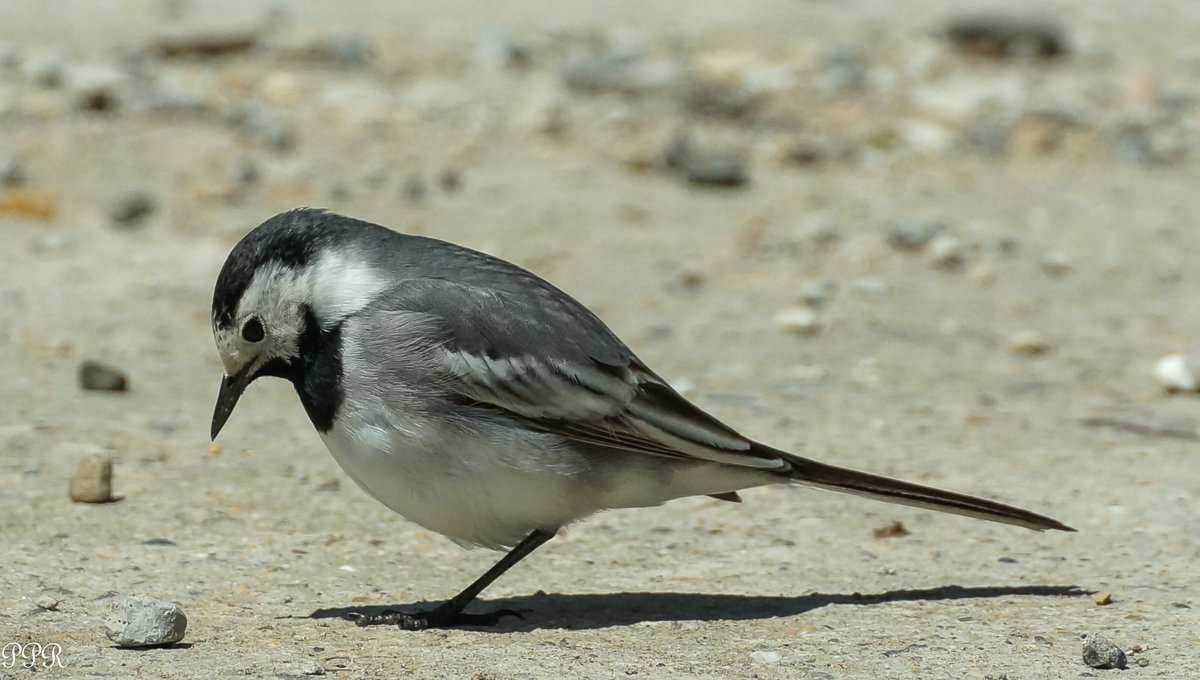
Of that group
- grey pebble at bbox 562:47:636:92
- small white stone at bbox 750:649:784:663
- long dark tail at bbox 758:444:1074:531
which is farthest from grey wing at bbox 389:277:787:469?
grey pebble at bbox 562:47:636:92

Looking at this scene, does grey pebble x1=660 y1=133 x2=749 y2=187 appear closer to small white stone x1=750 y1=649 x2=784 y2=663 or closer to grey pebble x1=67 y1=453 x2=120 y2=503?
Answer: grey pebble x1=67 y1=453 x2=120 y2=503

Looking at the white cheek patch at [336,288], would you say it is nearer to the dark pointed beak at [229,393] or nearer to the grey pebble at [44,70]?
the dark pointed beak at [229,393]

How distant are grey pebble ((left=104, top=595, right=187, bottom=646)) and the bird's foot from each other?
575 millimetres

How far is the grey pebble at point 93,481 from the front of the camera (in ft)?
18.7

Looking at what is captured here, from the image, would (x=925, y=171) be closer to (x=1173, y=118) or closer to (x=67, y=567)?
(x=1173, y=118)

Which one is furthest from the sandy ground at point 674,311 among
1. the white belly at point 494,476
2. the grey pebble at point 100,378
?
the white belly at point 494,476

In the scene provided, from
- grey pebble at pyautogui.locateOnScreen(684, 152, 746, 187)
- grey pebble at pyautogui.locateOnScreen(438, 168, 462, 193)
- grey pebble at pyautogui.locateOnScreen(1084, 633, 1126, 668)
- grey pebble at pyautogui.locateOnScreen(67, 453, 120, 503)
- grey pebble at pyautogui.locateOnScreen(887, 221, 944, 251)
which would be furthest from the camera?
grey pebble at pyautogui.locateOnScreen(684, 152, 746, 187)

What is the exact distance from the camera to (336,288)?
15.7 ft

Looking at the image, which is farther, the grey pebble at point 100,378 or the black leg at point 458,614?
the grey pebble at point 100,378

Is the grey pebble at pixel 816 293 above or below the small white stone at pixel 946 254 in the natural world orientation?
below

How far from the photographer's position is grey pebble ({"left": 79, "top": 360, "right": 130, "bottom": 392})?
718 cm

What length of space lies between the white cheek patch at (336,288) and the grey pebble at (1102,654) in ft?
7.32

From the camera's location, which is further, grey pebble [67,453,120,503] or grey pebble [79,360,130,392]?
grey pebble [79,360,130,392]

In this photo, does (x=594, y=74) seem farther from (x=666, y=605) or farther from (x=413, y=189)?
(x=666, y=605)
